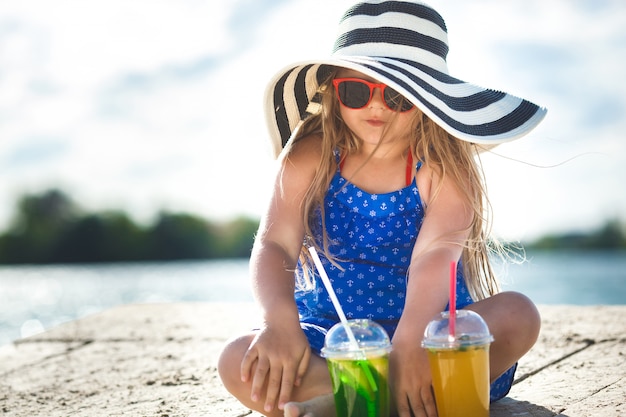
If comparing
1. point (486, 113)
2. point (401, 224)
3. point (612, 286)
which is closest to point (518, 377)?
point (401, 224)

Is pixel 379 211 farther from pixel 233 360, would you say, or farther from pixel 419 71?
pixel 233 360

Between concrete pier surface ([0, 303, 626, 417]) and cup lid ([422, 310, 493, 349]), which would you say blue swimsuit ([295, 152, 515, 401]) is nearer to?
concrete pier surface ([0, 303, 626, 417])

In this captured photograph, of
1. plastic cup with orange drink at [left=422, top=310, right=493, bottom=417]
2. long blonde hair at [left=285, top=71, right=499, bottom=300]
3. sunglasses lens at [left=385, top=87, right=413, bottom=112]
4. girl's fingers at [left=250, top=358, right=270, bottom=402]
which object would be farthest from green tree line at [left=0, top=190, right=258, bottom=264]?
plastic cup with orange drink at [left=422, top=310, right=493, bottom=417]

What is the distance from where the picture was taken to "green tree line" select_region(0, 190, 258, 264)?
1986cm

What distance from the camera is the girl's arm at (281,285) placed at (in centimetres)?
197

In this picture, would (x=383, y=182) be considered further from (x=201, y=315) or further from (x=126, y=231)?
(x=126, y=231)

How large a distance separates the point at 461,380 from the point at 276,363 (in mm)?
482

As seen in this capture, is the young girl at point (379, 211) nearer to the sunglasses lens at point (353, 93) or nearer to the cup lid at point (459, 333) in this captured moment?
the sunglasses lens at point (353, 93)

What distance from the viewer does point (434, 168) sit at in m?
2.38

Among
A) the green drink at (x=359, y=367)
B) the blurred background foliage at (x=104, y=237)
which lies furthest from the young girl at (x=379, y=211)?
the blurred background foliage at (x=104, y=237)

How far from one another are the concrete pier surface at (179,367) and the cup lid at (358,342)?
1.85ft

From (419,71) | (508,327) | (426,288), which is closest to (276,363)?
(426,288)

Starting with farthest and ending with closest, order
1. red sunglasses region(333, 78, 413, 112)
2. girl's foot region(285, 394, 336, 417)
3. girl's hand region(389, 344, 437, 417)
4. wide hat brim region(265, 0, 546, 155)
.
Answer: red sunglasses region(333, 78, 413, 112), wide hat brim region(265, 0, 546, 155), girl's hand region(389, 344, 437, 417), girl's foot region(285, 394, 336, 417)

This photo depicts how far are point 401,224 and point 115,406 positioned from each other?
1049 millimetres
